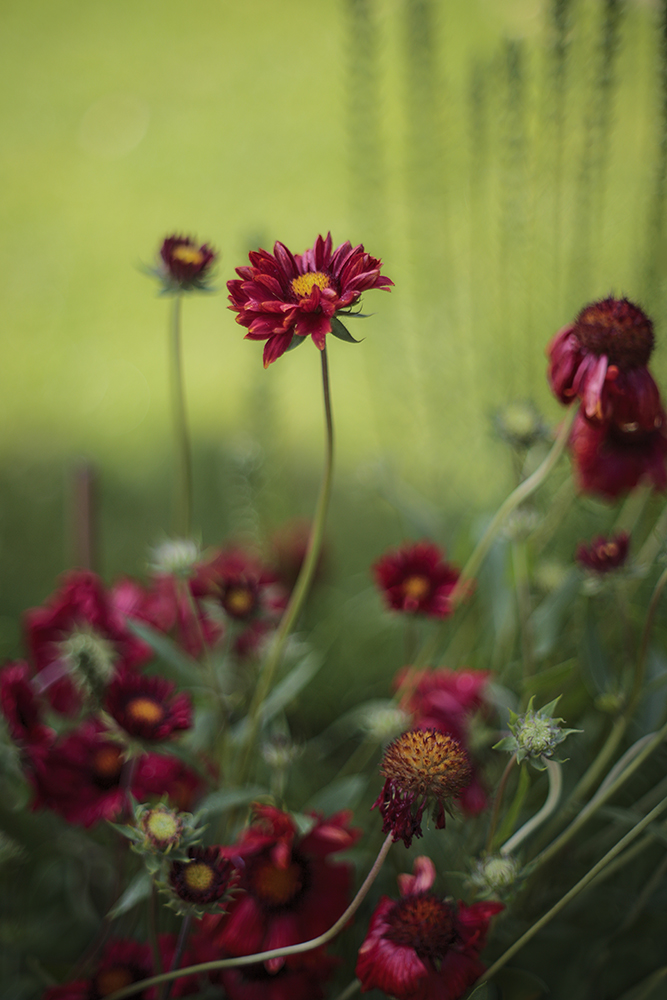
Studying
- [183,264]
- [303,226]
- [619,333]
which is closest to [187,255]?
[183,264]

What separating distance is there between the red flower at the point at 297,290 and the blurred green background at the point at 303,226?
0.69 feet

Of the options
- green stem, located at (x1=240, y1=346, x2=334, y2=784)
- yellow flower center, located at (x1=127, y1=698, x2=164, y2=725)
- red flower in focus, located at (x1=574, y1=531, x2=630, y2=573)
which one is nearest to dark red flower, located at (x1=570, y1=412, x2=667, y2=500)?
red flower in focus, located at (x1=574, y1=531, x2=630, y2=573)

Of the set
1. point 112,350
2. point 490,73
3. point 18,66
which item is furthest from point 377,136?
point 18,66

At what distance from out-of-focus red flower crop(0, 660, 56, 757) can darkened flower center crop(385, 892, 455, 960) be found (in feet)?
0.72

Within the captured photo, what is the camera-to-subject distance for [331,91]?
2398 mm

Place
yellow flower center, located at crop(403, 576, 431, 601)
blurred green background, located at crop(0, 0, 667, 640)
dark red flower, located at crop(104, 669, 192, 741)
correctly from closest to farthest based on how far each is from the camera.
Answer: dark red flower, located at crop(104, 669, 192, 741) → yellow flower center, located at crop(403, 576, 431, 601) → blurred green background, located at crop(0, 0, 667, 640)

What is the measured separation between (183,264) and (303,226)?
1614 millimetres

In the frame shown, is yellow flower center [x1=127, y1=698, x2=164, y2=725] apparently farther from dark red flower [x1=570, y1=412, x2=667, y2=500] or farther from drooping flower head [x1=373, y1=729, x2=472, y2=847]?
dark red flower [x1=570, y1=412, x2=667, y2=500]

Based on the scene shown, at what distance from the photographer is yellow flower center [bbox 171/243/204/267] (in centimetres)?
47

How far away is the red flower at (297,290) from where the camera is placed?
1.15 ft

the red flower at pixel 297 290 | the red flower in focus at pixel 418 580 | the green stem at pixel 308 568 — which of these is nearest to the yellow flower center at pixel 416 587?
the red flower in focus at pixel 418 580

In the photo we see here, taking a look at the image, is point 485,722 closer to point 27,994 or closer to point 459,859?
point 459,859

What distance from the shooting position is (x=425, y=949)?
1.16 ft

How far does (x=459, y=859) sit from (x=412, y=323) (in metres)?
0.69
